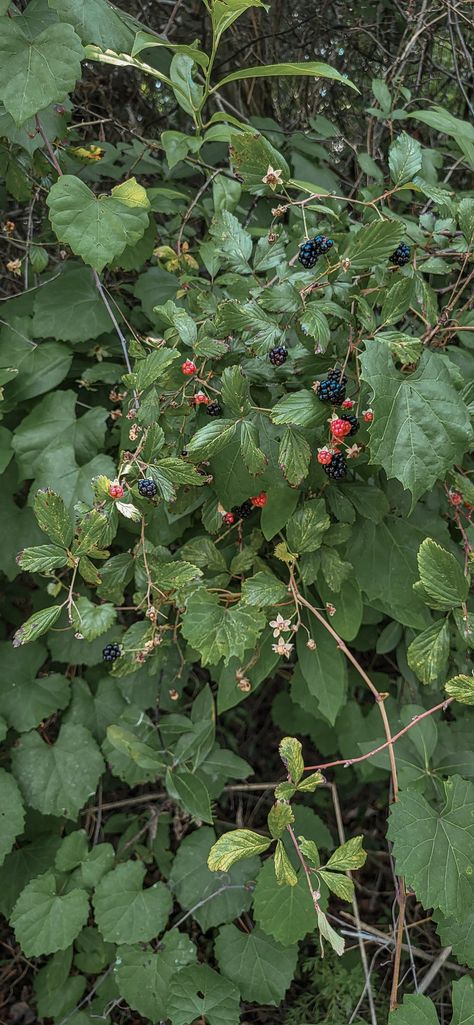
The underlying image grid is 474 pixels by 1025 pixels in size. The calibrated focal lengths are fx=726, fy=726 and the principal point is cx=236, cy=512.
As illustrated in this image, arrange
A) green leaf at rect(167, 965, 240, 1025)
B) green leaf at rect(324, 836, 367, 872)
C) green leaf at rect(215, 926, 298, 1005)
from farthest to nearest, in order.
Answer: green leaf at rect(215, 926, 298, 1005)
green leaf at rect(167, 965, 240, 1025)
green leaf at rect(324, 836, 367, 872)

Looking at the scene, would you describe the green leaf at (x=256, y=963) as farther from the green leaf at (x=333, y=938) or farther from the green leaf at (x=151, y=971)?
the green leaf at (x=333, y=938)

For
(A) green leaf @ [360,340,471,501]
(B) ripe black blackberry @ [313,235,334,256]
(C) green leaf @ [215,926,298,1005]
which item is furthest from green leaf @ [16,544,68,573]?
(C) green leaf @ [215,926,298,1005]

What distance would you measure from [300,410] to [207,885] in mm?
1141

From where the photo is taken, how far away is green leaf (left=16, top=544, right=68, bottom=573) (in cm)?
108

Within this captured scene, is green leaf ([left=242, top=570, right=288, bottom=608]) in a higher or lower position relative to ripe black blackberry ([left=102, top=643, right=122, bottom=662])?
higher

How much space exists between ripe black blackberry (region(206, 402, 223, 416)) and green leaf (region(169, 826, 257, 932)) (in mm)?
996

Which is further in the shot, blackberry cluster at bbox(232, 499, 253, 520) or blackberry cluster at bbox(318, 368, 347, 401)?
blackberry cluster at bbox(232, 499, 253, 520)

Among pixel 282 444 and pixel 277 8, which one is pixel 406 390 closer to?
pixel 282 444

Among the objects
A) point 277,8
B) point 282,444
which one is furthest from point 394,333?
point 277,8

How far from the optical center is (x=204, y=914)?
1.61 m

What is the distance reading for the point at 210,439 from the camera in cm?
107

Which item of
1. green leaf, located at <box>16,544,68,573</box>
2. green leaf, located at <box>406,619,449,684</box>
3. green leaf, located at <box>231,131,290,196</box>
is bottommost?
green leaf, located at <box>406,619,449,684</box>

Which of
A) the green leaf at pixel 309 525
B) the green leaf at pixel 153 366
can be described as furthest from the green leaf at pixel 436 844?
the green leaf at pixel 153 366

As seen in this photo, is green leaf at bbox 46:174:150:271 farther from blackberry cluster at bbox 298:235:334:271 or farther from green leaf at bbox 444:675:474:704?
green leaf at bbox 444:675:474:704
